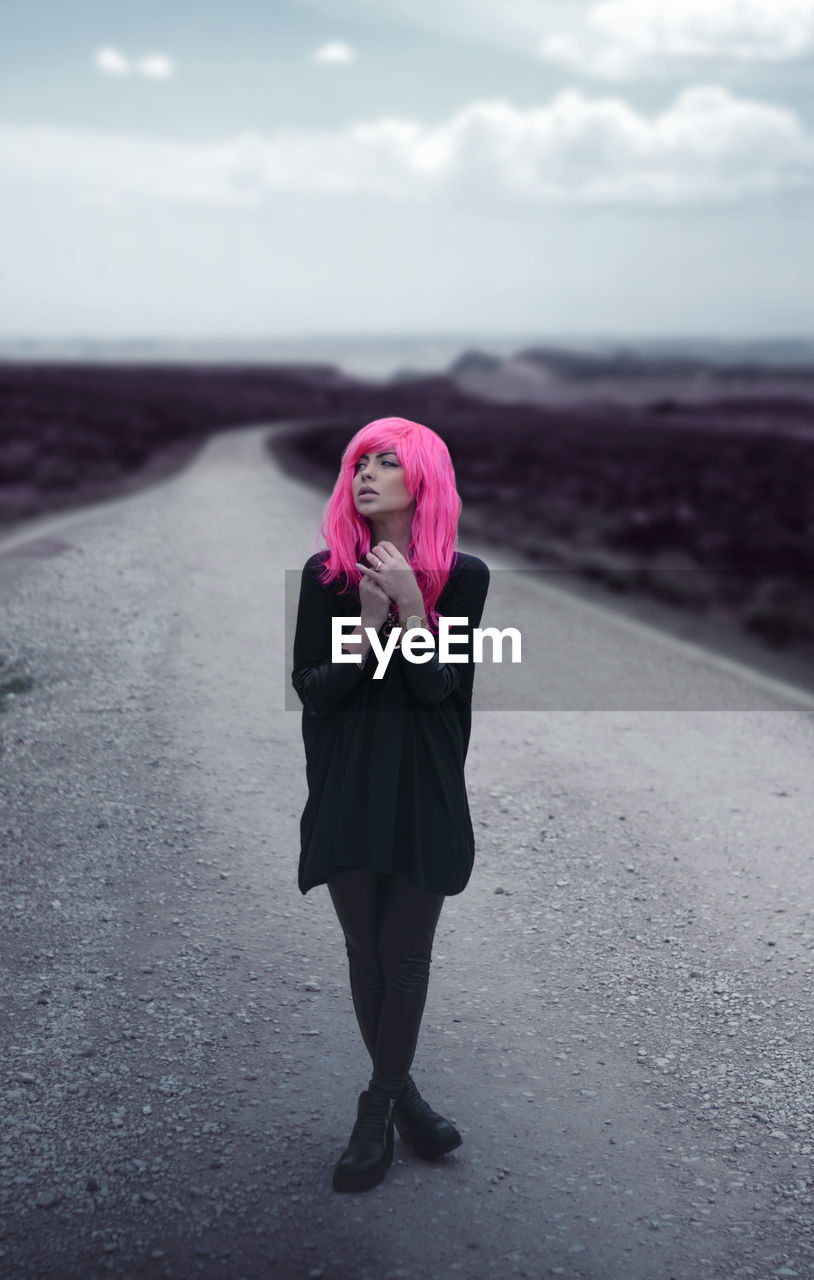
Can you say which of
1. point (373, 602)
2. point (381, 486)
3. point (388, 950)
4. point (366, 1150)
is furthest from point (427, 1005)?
point (381, 486)

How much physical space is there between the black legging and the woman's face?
3.23ft

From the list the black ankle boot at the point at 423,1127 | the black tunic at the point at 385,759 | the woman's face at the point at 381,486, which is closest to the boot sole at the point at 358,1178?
the black ankle boot at the point at 423,1127

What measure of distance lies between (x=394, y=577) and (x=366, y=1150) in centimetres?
168

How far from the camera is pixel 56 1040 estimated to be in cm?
387

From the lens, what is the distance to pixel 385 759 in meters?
2.87

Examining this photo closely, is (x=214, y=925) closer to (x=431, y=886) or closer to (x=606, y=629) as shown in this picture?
(x=431, y=886)

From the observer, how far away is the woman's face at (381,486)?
9.21 feet

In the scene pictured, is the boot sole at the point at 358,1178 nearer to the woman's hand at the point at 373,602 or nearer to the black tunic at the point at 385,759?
the black tunic at the point at 385,759

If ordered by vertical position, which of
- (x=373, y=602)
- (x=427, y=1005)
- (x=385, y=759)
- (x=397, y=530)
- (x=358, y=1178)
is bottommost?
(x=427, y=1005)

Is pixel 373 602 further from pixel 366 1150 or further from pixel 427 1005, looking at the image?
pixel 427 1005

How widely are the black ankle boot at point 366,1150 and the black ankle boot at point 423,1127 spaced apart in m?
0.11

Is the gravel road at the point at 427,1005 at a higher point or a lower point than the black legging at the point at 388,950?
lower

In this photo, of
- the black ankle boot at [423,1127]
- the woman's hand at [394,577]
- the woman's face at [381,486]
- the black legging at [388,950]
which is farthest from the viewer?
the black ankle boot at [423,1127]

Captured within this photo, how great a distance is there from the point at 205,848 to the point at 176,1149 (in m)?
2.28
